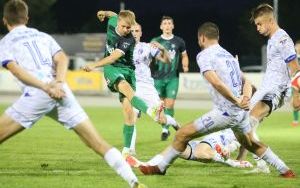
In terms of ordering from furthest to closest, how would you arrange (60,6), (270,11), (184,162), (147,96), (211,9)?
(211,9) < (60,6) < (147,96) < (184,162) < (270,11)

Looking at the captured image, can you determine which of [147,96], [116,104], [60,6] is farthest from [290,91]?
[60,6]

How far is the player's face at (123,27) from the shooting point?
43.6 ft

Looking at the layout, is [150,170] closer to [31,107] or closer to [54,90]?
[31,107]

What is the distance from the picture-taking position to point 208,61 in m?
10.2

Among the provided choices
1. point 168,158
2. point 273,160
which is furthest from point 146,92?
point 273,160

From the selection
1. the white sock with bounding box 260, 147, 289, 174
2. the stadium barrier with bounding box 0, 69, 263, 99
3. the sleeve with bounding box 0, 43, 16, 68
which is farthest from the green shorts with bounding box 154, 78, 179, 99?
the stadium barrier with bounding box 0, 69, 263, 99

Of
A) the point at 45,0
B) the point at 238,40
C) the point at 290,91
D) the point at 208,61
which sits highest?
the point at 208,61

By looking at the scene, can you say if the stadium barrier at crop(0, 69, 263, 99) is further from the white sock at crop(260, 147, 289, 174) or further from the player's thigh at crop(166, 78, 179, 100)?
the white sock at crop(260, 147, 289, 174)

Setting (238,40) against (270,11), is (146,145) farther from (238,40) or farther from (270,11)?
(238,40)

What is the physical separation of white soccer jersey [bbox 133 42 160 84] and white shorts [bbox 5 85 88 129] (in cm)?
680

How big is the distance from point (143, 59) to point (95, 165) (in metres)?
4.05

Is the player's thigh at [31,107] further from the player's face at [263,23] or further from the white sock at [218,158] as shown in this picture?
the player's face at [263,23]

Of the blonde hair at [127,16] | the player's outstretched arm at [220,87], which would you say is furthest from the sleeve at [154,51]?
the player's outstretched arm at [220,87]

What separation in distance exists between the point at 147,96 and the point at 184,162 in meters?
2.67
